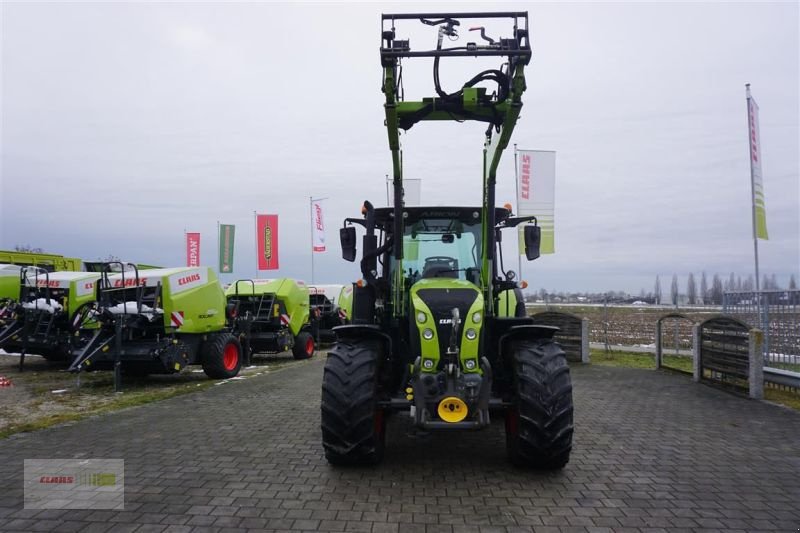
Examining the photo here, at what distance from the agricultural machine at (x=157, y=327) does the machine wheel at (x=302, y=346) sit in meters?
3.92

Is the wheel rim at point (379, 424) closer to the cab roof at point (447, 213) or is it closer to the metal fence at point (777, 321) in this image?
the cab roof at point (447, 213)

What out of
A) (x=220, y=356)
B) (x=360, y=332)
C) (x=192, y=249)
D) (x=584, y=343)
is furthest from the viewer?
(x=192, y=249)

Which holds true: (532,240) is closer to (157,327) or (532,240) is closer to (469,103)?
(469,103)

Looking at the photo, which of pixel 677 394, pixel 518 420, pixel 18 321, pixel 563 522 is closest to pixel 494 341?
pixel 518 420

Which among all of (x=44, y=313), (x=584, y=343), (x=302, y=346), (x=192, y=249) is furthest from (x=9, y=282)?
(x=584, y=343)

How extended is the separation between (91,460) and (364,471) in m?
2.81

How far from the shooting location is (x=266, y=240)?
76.8 ft

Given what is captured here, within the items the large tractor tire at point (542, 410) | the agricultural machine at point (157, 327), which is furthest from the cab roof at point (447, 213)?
the agricultural machine at point (157, 327)

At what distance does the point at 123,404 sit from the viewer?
8422 mm

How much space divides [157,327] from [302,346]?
5.74 meters

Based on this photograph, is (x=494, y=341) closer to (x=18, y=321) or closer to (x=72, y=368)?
(x=72, y=368)

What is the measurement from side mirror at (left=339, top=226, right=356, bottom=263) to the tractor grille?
1.19 m

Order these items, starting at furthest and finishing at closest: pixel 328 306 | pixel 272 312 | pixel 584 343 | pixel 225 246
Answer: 1. pixel 225 246
2. pixel 328 306
3. pixel 272 312
4. pixel 584 343

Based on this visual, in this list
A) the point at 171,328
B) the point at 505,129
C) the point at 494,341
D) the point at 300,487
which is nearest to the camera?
the point at 300,487
